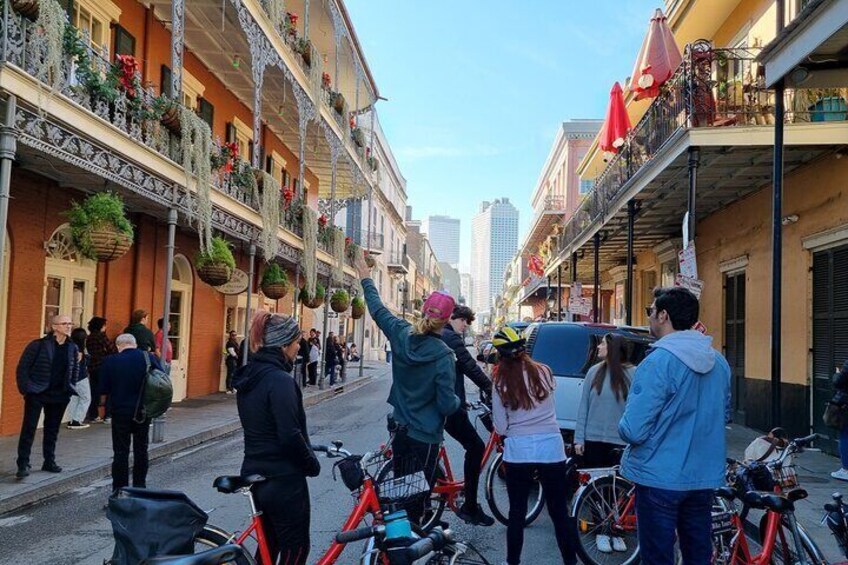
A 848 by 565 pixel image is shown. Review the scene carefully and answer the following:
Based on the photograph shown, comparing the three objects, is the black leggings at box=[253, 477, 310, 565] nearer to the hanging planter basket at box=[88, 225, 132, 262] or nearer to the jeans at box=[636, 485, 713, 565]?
the jeans at box=[636, 485, 713, 565]

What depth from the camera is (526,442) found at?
4.70 meters

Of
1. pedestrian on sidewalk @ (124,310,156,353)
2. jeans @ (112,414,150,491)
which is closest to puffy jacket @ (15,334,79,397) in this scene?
jeans @ (112,414,150,491)

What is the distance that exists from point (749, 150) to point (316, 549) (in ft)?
28.1

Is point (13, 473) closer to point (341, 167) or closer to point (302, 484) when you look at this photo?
point (302, 484)

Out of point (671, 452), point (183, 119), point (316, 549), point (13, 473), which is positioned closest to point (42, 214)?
point (183, 119)

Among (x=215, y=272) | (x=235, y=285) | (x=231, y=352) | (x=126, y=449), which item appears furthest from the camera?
(x=231, y=352)

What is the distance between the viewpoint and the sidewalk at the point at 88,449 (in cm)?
739

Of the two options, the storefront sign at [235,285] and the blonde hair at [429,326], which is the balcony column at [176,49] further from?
the blonde hair at [429,326]

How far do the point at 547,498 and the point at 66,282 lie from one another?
1008 centimetres

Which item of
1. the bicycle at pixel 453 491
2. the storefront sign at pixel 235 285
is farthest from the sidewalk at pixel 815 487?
the storefront sign at pixel 235 285

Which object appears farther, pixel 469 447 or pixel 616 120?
Result: pixel 616 120

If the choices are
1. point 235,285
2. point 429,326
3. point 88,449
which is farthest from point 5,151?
point 235,285

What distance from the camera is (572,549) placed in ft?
15.6

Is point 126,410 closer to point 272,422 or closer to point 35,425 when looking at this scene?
point 35,425
